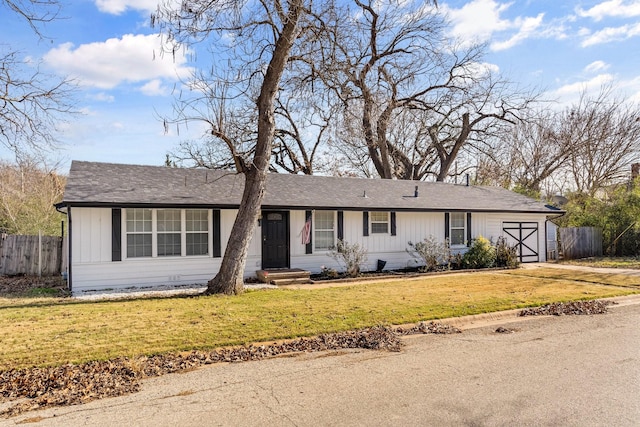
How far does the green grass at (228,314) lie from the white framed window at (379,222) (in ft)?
12.2

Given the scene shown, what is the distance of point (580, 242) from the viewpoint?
2170 cm

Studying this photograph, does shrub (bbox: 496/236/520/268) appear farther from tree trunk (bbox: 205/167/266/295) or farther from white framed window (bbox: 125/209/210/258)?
white framed window (bbox: 125/209/210/258)

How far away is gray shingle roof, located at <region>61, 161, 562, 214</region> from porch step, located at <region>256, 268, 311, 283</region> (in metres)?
2.13

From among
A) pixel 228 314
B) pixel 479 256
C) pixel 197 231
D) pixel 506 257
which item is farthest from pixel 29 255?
pixel 506 257

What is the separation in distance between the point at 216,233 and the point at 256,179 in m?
3.16

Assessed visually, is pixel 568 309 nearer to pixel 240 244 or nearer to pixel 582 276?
pixel 582 276

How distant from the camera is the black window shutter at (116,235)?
11930 mm

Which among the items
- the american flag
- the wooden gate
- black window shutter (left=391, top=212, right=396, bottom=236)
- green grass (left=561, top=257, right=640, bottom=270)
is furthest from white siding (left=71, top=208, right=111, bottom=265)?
green grass (left=561, top=257, right=640, bottom=270)

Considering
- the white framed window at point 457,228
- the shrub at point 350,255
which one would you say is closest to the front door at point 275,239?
the shrub at point 350,255

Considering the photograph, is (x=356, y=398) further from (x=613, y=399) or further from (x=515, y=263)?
(x=515, y=263)

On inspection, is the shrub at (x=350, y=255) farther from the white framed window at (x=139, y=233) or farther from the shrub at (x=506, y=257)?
the shrub at (x=506, y=257)

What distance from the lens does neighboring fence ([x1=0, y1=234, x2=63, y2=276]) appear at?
568 inches

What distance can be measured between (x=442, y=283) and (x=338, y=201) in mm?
4750

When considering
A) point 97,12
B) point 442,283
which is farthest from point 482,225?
point 97,12
